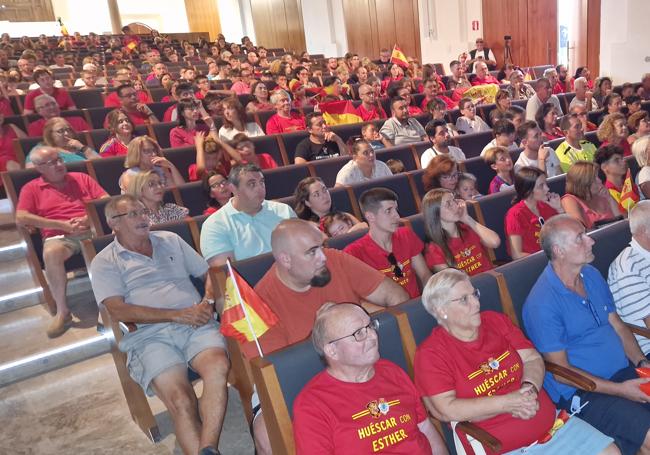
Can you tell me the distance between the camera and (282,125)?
16.3 feet

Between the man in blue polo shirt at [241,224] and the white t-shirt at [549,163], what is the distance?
79.2 inches

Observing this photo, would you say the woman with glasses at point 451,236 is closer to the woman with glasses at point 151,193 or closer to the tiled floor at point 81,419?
the tiled floor at point 81,419

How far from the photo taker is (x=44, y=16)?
56.0 feet

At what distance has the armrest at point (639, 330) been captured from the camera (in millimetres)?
1929

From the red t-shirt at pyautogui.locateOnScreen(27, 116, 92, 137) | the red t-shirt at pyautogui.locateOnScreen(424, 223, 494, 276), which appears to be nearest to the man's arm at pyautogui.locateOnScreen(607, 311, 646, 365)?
the red t-shirt at pyautogui.locateOnScreen(424, 223, 494, 276)

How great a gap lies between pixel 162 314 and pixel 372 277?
2.79ft

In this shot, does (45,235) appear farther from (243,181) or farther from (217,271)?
(217,271)

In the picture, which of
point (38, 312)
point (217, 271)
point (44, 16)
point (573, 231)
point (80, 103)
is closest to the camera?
point (573, 231)

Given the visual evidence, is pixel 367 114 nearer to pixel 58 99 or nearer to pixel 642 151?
pixel 642 151

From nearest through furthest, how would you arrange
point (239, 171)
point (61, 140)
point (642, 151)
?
point (239, 171), point (642, 151), point (61, 140)

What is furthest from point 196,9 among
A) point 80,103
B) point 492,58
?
point 80,103

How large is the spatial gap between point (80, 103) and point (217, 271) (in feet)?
Result: 16.4

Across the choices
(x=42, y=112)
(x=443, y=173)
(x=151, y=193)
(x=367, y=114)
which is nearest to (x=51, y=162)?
(x=151, y=193)

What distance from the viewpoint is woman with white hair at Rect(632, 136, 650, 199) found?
327 centimetres
